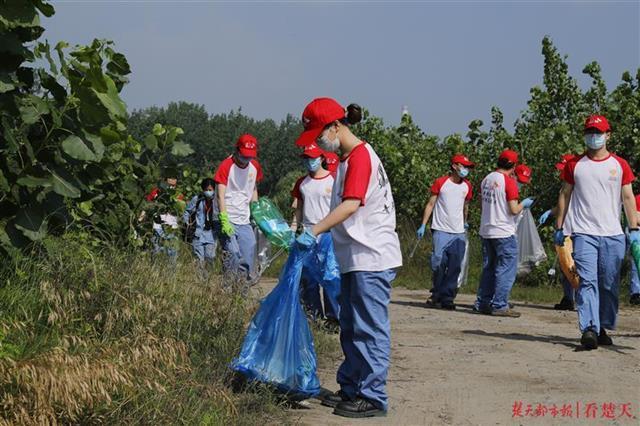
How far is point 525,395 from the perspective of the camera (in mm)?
7051

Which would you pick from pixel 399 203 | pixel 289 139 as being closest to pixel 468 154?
pixel 399 203

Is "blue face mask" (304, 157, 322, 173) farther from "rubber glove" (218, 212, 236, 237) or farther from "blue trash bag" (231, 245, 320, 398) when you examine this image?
"blue trash bag" (231, 245, 320, 398)

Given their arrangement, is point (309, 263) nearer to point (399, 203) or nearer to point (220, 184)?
point (220, 184)

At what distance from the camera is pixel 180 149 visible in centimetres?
842

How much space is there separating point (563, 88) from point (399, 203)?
12.6 feet

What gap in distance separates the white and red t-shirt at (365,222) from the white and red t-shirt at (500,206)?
591 centimetres

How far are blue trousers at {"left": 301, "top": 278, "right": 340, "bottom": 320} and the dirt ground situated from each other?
24.9 inches

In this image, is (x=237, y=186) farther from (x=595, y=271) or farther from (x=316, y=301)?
(x=595, y=271)

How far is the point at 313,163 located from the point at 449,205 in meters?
3.08

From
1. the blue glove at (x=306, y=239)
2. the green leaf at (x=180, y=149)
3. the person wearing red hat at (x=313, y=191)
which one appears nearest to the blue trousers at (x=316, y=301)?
the person wearing red hat at (x=313, y=191)

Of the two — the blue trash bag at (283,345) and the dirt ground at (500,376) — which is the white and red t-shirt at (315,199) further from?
the blue trash bag at (283,345)

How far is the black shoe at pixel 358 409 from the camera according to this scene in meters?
6.36

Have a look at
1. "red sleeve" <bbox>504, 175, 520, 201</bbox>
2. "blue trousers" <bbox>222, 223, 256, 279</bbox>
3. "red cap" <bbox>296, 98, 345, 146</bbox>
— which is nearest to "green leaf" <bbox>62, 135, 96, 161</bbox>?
"red cap" <bbox>296, 98, 345, 146</bbox>

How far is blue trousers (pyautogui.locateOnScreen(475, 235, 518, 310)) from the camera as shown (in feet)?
40.1
